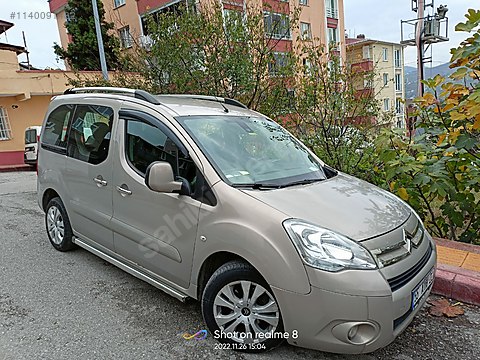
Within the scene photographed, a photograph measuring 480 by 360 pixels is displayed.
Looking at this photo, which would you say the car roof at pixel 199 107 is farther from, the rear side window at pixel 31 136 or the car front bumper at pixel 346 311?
the rear side window at pixel 31 136

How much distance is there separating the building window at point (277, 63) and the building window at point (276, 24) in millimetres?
423

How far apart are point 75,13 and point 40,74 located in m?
4.83

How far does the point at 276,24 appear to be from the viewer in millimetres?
6504

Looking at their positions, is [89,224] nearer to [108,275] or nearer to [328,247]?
[108,275]

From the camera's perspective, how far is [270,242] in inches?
88.1

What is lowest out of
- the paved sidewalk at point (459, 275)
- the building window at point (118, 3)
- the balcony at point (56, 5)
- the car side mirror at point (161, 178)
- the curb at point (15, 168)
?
the curb at point (15, 168)

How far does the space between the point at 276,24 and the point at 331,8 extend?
74.8ft

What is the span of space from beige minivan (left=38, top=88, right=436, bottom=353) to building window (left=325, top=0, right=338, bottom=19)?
25433 millimetres

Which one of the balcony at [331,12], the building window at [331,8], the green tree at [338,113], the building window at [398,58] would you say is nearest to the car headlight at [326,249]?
the green tree at [338,113]

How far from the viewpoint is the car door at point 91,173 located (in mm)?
3449

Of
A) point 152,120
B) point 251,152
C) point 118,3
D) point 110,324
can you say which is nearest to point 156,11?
point 152,120

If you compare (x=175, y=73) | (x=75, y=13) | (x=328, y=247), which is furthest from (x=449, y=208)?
(x=75, y=13)

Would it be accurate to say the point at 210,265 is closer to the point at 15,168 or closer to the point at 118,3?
the point at 15,168

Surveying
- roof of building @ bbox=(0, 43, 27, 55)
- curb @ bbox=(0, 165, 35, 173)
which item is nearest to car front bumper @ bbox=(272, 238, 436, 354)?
curb @ bbox=(0, 165, 35, 173)
